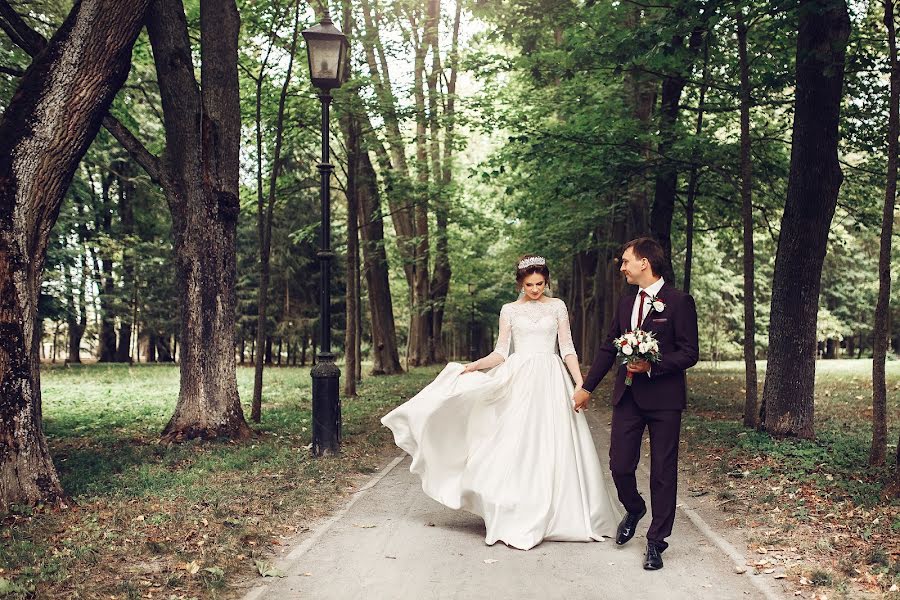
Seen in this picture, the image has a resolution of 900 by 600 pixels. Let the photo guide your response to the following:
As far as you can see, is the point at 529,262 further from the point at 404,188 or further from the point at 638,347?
the point at 404,188

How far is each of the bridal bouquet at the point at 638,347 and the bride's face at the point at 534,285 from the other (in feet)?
4.55

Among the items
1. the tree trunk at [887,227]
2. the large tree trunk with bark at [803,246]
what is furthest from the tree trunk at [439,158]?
the tree trunk at [887,227]

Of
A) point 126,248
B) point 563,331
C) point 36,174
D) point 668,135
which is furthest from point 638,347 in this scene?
point 126,248

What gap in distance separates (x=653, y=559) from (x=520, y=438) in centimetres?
144

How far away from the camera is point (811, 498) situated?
7.81 metres

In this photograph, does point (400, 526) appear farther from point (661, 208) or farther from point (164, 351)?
point (164, 351)

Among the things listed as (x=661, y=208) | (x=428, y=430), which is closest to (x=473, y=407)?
(x=428, y=430)

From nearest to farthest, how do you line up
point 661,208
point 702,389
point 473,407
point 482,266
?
1. point 473,407
2. point 661,208
3. point 702,389
4. point 482,266

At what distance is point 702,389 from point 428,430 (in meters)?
16.3

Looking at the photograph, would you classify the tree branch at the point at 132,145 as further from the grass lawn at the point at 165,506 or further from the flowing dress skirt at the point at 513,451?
the flowing dress skirt at the point at 513,451

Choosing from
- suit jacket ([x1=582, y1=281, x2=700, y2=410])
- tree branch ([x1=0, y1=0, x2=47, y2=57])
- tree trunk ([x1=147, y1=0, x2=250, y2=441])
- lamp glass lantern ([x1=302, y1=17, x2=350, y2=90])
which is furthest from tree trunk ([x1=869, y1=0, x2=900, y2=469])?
tree branch ([x1=0, y1=0, x2=47, y2=57])

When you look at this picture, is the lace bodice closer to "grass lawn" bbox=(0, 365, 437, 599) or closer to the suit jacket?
the suit jacket

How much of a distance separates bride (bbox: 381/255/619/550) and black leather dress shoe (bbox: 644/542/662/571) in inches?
27.6

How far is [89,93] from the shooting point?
25.6 feet
